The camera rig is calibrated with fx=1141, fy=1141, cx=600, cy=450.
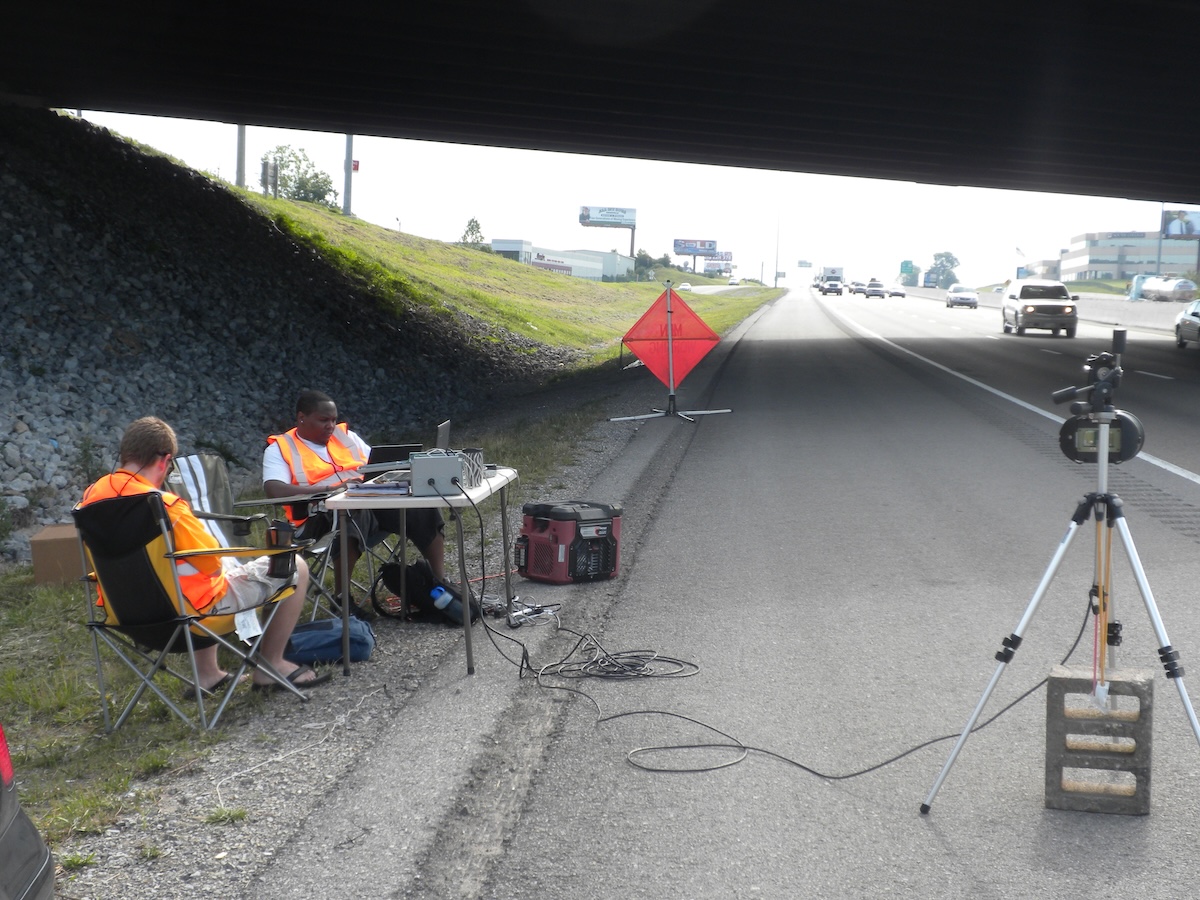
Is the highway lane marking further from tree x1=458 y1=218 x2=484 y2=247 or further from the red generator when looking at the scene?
tree x1=458 y1=218 x2=484 y2=247

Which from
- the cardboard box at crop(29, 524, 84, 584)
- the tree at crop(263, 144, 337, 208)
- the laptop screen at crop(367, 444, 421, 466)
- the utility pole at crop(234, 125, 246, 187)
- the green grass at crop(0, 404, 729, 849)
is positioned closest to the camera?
the green grass at crop(0, 404, 729, 849)

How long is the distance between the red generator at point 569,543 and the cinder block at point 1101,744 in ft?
12.0

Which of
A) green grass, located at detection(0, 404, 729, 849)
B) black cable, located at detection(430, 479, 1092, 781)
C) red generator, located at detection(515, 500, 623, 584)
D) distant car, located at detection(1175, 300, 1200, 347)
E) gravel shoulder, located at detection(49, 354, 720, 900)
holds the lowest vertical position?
green grass, located at detection(0, 404, 729, 849)

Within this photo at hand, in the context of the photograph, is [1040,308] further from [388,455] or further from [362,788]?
[362,788]

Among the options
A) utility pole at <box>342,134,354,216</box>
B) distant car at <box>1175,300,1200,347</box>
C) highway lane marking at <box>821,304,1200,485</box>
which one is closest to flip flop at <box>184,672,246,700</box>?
Answer: highway lane marking at <box>821,304,1200,485</box>

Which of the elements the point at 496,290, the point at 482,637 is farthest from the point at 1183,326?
the point at 482,637

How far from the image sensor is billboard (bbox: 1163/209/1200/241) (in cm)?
11575

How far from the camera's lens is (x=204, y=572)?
5.16 metres

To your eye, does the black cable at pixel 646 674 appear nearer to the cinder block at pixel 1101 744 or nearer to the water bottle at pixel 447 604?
the water bottle at pixel 447 604

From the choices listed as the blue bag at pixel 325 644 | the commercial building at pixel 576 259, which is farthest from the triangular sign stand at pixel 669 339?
the commercial building at pixel 576 259

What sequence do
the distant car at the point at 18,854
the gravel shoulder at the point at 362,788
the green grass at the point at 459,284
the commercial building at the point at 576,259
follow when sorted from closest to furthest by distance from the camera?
the distant car at the point at 18,854 → the gravel shoulder at the point at 362,788 → the green grass at the point at 459,284 → the commercial building at the point at 576,259

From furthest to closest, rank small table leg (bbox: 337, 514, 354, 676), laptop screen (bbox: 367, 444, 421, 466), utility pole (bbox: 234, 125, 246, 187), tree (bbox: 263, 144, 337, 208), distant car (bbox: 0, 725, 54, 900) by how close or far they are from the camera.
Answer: tree (bbox: 263, 144, 337, 208) < utility pole (bbox: 234, 125, 246, 187) < laptop screen (bbox: 367, 444, 421, 466) < small table leg (bbox: 337, 514, 354, 676) < distant car (bbox: 0, 725, 54, 900)

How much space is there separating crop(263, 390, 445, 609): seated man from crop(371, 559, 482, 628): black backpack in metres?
0.11

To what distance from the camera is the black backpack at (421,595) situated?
6539mm
